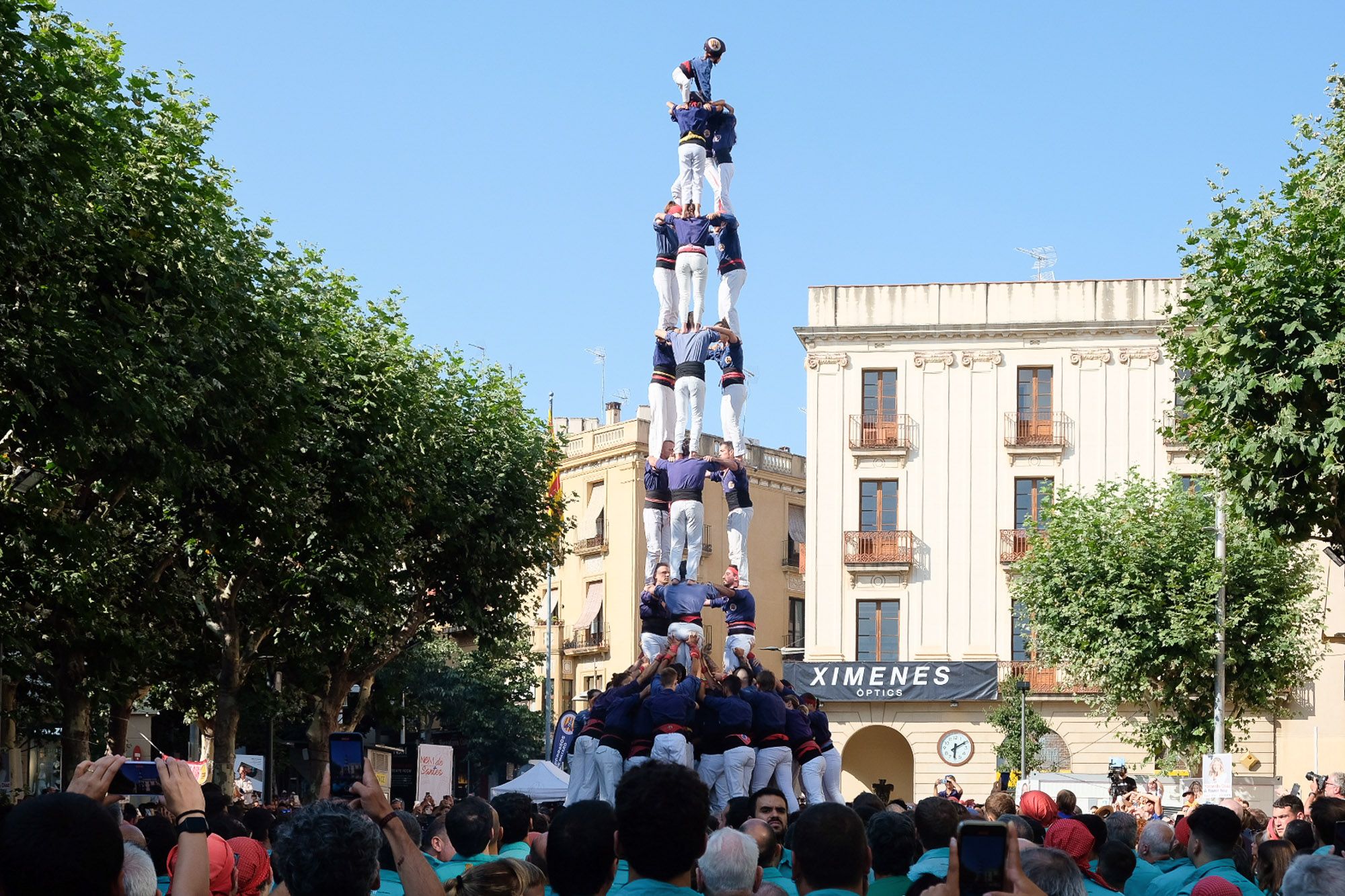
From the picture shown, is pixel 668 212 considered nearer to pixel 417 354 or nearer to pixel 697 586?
pixel 697 586

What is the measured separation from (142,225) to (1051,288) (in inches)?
1266

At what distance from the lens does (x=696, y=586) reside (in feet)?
76.7

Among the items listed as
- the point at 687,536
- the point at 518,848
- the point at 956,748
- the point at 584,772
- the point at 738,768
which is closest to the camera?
the point at 518,848

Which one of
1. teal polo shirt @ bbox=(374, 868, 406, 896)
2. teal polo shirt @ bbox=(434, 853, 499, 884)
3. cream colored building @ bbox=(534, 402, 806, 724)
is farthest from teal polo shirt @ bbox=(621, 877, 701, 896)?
cream colored building @ bbox=(534, 402, 806, 724)

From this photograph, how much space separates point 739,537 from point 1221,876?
16463mm

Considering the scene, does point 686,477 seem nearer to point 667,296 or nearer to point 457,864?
point 667,296

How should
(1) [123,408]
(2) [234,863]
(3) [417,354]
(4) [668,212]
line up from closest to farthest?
(2) [234,863] < (1) [123,408] < (4) [668,212] < (3) [417,354]

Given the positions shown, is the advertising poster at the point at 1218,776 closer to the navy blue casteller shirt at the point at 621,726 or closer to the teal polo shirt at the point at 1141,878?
the navy blue casteller shirt at the point at 621,726

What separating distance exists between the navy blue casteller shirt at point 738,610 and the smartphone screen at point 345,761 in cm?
1706

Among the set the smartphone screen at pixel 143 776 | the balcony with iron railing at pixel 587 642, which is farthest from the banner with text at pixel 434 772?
the smartphone screen at pixel 143 776

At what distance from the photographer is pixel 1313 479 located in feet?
75.4

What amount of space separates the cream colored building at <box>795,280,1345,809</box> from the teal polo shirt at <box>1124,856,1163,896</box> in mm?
38354

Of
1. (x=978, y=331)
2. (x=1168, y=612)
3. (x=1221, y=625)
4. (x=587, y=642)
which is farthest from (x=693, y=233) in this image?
(x=587, y=642)

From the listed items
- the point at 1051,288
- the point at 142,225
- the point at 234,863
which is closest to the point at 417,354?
the point at 142,225
